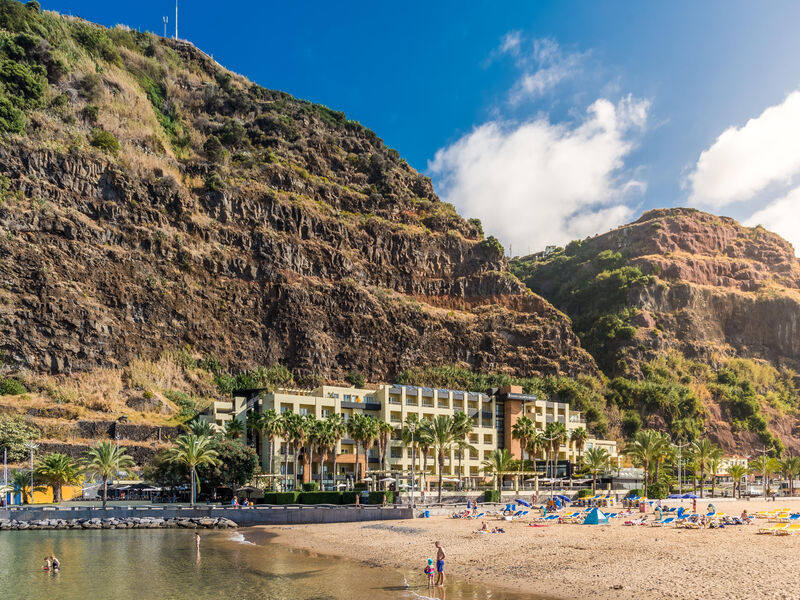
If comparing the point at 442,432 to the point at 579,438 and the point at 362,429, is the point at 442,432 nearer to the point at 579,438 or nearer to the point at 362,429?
the point at 362,429

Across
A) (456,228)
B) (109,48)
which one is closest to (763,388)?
(456,228)

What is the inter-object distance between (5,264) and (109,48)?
63.3 m

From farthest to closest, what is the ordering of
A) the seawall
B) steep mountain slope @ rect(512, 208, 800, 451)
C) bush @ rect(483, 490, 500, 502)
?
steep mountain slope @ rect(512, 208, 800, 451) < bush @ rect(483, 490, 500, 502) < the seawall

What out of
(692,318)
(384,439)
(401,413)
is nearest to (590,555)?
(384,439)

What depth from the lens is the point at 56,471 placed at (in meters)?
64.6

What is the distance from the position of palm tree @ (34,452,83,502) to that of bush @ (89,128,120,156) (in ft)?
201

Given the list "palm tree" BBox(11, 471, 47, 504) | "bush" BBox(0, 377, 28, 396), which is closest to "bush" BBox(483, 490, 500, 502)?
"palm tree" BBox(11, 471, 47, 504)

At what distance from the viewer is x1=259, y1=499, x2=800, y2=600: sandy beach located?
85.4 ft

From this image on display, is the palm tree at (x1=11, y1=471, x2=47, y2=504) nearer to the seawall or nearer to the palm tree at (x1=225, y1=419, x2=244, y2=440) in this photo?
the seawall

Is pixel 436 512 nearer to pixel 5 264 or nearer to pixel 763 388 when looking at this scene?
pixel 5 264

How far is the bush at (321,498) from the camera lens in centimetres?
5844

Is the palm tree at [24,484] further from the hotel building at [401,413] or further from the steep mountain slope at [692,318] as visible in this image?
the steep mountain slope at [692,318]

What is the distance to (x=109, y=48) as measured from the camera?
136m

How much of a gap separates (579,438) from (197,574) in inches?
2562
